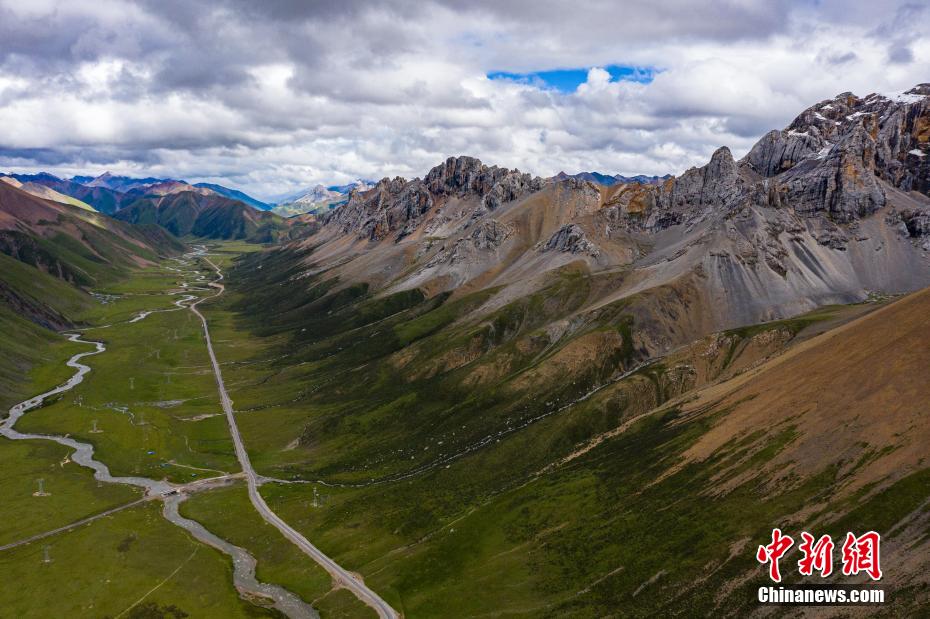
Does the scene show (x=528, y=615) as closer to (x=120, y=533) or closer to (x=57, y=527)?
(x=120, y=533)

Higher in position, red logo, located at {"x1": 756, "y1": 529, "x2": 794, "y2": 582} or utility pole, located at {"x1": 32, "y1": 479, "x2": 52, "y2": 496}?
red logo, located at {"x1": 756, "y1": 529, "x2": 794, "y2": 582}

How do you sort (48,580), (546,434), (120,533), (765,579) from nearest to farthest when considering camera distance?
1. (765,579)
2. (48,580)
3. (120,533)
4. (546,434)

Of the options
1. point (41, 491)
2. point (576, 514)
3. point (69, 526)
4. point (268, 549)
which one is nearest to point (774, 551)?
point (576, 514)

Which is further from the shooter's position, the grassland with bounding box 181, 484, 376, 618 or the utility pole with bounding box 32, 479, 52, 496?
the utility pole with bounding box 32, 479, 52, 496

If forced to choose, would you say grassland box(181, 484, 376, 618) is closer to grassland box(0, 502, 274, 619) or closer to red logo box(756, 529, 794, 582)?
grassland box(0, 502, 274, 619)

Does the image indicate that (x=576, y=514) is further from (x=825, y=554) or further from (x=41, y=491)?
(x=41, y=491)

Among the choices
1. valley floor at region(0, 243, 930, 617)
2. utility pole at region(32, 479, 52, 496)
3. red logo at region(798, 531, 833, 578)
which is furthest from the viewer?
utility pole at region(32, 479, 52, 496)

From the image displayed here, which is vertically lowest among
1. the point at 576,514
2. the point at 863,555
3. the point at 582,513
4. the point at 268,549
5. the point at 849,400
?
the point at 268,549

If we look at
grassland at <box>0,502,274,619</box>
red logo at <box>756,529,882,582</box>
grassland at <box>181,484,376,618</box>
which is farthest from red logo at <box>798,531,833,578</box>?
grassland at <box>0,502,274,619</box>

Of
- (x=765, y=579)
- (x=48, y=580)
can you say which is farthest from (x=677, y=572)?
(x=48, y=580)

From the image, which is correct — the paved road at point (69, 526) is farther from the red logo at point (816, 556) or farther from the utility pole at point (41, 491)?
the red logo at point (816, 556)

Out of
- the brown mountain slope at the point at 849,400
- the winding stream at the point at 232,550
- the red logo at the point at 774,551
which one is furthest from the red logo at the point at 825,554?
the winding stream at the point at 232,550
